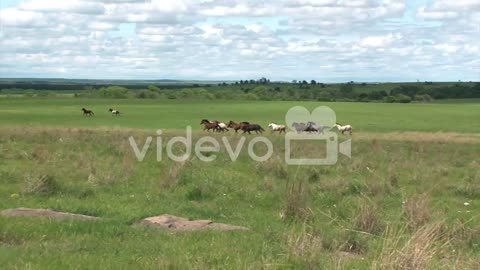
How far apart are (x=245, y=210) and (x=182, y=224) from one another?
8.28ft

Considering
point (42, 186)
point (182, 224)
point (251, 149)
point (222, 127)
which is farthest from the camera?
point (222, 127)

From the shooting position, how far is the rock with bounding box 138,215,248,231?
32.0 ft

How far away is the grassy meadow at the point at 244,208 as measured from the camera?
285 inches

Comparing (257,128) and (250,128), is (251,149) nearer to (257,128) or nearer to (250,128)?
(250,128)

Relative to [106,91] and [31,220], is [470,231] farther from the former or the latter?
[106,91]

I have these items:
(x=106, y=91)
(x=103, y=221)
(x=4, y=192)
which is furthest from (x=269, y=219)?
(x=106, y=91)

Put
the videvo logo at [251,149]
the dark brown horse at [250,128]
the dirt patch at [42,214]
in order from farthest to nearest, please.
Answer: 1. the dark brown horse at [250,128]
2. the videvo logo at [251,149]
3. the dirt patch at [42,214]

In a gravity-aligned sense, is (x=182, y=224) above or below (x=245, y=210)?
above

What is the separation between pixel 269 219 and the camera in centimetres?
1126

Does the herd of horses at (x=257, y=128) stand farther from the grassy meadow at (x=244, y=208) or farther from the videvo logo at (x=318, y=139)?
the grassy meadow at (x=244, y=208)

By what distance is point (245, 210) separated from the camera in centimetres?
1234

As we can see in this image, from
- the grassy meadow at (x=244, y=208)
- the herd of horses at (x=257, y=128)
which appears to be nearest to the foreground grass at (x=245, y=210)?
the grassy meadow at (x=244, y=208)

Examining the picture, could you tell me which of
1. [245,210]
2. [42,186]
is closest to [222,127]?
[42,186]

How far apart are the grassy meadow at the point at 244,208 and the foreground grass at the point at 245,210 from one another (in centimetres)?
3
